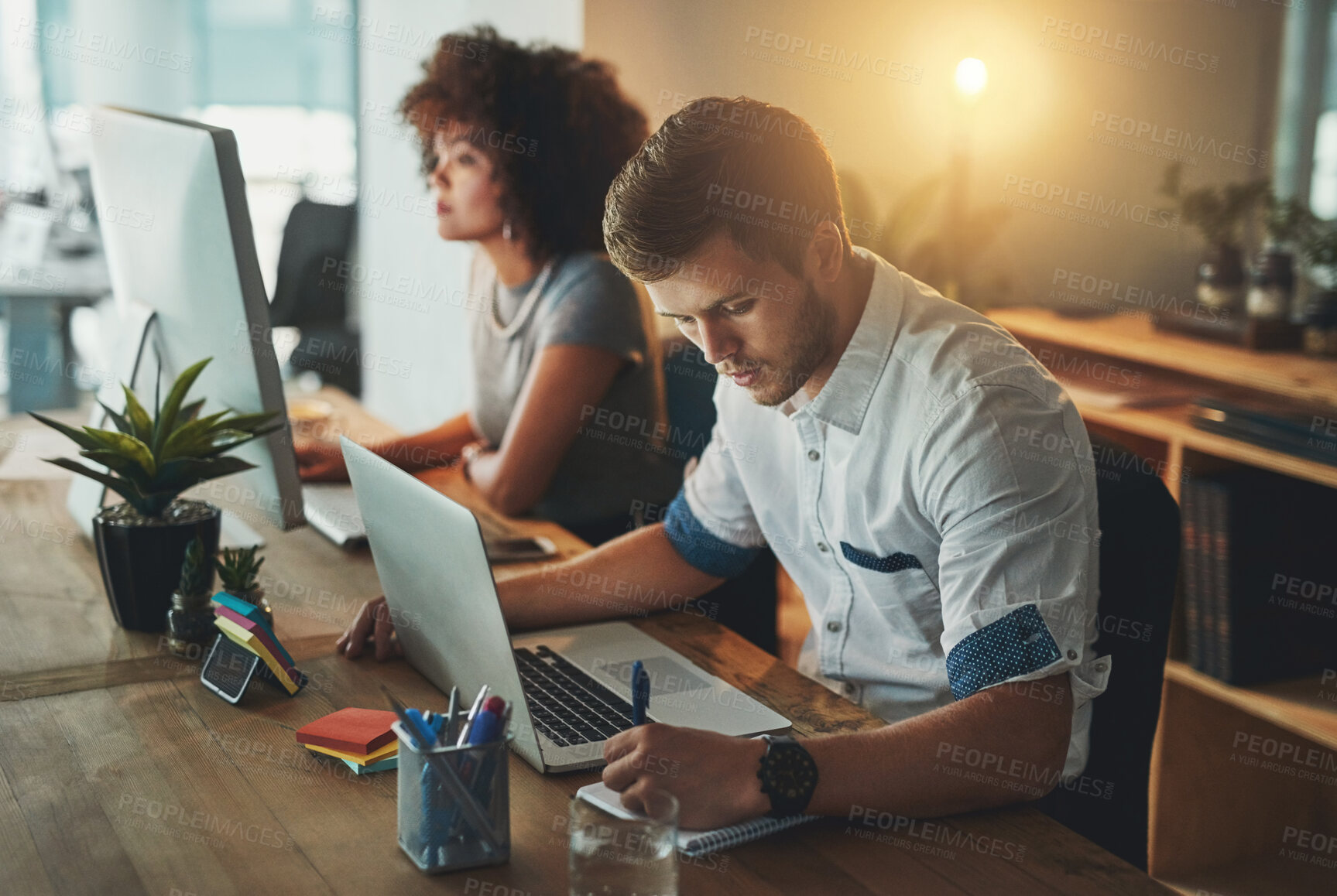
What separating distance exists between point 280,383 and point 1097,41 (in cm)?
207

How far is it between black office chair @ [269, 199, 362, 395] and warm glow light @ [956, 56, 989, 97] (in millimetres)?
2560

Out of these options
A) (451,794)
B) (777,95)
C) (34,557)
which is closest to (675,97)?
(777,95)

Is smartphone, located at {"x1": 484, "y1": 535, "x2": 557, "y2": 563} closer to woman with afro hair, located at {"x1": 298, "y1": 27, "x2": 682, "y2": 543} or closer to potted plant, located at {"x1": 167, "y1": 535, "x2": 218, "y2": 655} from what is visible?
woman with afro hair, located at {"x1": 298, "y1": 27, "x2": 682, "y2": 543}

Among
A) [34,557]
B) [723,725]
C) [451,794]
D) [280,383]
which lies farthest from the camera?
[34,557]

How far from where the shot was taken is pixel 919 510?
1231mm

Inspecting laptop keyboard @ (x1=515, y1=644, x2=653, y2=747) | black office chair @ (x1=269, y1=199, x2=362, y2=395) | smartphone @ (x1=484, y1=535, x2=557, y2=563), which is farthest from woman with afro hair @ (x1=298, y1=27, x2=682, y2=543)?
black office chair @ (x1=269, y1=199, x2=362, y2=395)

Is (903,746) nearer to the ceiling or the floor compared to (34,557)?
nearer to the ceiling

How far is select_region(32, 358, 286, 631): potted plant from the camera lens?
1.34 metres

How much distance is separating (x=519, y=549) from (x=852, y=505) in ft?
1.79

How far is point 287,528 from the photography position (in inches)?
57.2

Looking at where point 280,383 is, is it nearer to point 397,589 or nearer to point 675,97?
point 397,589

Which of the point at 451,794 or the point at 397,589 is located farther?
the point at 397,589

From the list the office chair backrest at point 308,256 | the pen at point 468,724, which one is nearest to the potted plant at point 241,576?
the pen at point 468,724

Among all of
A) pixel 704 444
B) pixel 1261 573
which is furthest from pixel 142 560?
pixel 1261 573
